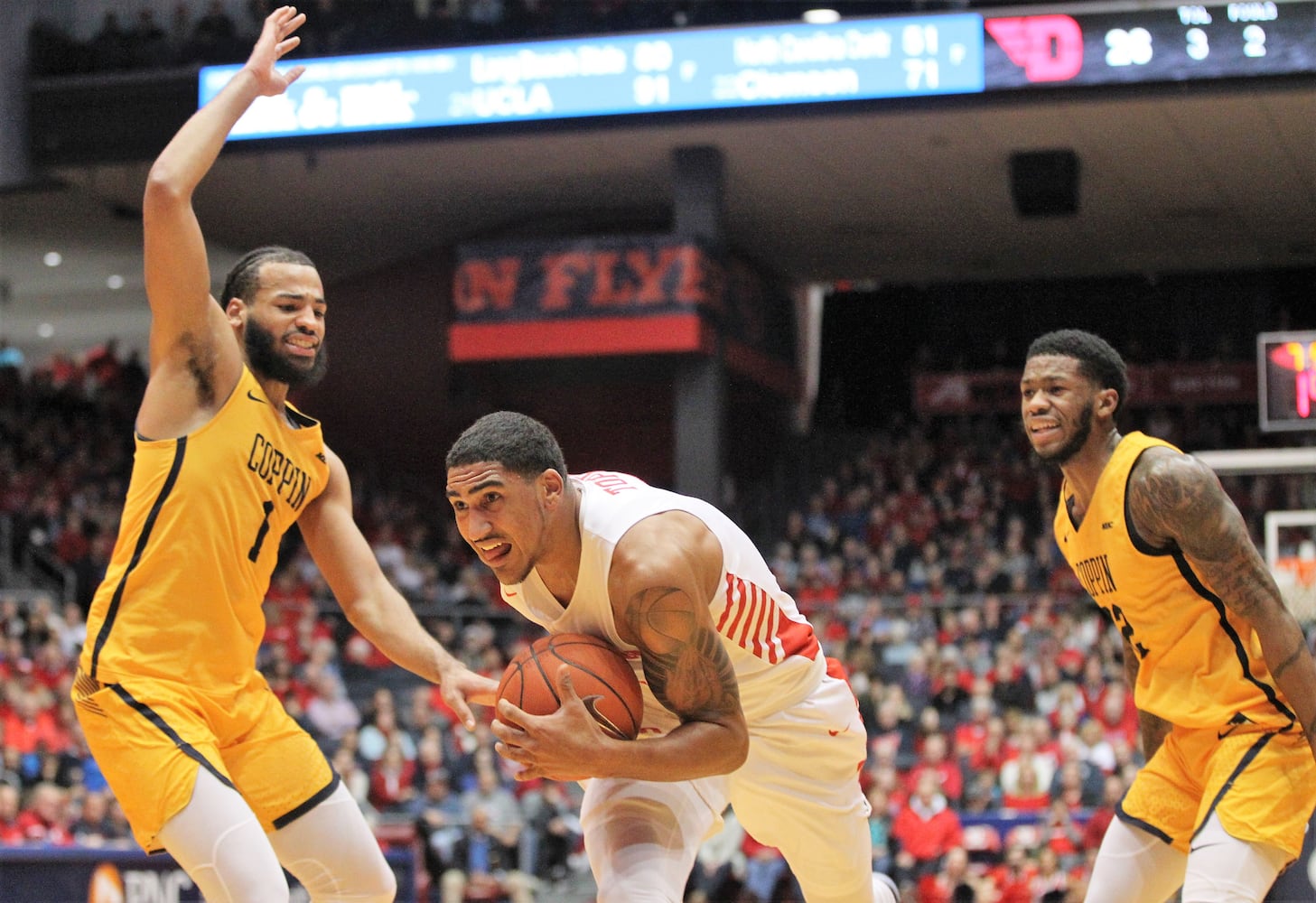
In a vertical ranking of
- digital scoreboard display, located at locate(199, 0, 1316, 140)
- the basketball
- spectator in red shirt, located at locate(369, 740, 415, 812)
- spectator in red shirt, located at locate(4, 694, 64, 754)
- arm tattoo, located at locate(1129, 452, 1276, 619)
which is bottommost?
spectator in red shirt, located at locate(369, 740, 415, 812)

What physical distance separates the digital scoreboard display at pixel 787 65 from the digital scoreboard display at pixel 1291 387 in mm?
5816

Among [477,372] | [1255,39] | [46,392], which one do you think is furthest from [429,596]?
[1255,39]

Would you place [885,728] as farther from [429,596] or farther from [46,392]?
[46,392]

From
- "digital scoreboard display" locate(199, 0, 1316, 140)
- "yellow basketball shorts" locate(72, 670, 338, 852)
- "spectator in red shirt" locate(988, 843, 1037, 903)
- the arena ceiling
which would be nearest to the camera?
"yellow basketball shorts" locate(72, 670, 338, 852)

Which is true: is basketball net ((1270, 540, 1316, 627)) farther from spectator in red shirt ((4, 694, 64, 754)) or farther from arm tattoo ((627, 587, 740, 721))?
spectator in red shirt ((4, 694, 64, 754))

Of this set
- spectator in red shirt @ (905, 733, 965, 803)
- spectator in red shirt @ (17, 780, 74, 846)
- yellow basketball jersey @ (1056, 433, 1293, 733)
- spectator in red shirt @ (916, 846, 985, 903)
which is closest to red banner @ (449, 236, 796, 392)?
spectator in red shirt @ (905, 733, 965, 803)

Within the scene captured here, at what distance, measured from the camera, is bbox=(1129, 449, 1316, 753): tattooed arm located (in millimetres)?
4199

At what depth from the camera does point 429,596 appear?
52.5 feet

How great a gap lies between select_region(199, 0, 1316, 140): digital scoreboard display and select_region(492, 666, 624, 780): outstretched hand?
1216 cm

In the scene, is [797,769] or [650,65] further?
[650,65]

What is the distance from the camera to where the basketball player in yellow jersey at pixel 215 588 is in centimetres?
393

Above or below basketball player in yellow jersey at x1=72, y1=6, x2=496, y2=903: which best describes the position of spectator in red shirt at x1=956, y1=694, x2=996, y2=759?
below

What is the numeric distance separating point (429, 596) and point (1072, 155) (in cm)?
820

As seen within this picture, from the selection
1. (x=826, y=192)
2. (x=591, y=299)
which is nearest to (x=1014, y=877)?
(x=591, y=299)
